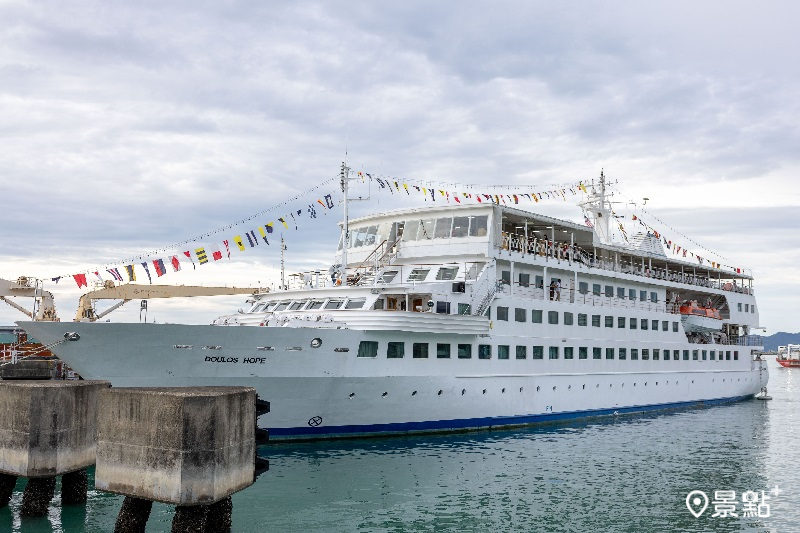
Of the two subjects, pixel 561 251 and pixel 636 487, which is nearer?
pixel 636 487

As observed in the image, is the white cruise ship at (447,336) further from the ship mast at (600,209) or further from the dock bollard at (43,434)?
the dock bollard at (43,434)

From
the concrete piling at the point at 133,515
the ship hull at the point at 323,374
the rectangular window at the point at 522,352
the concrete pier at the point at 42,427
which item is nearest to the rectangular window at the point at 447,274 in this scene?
the ship hull at the point at 323,374

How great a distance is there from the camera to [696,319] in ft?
133

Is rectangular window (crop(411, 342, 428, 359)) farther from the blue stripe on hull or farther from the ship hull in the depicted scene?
the blue stripe on hull

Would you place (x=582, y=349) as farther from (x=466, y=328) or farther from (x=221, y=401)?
(x=221, y=401)

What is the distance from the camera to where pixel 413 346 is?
2442 centimetres

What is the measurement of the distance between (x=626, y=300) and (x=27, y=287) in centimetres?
3239

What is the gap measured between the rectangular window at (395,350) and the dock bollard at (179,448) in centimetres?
1088

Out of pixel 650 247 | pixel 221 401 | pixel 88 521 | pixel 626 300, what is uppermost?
pixel 650 247

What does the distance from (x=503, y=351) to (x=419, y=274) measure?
4.64 meters

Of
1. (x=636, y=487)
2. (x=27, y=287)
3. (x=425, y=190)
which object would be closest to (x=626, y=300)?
(x=425, y=190)

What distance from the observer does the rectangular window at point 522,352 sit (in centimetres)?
2859

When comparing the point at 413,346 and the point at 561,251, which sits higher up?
the point at 561,251
